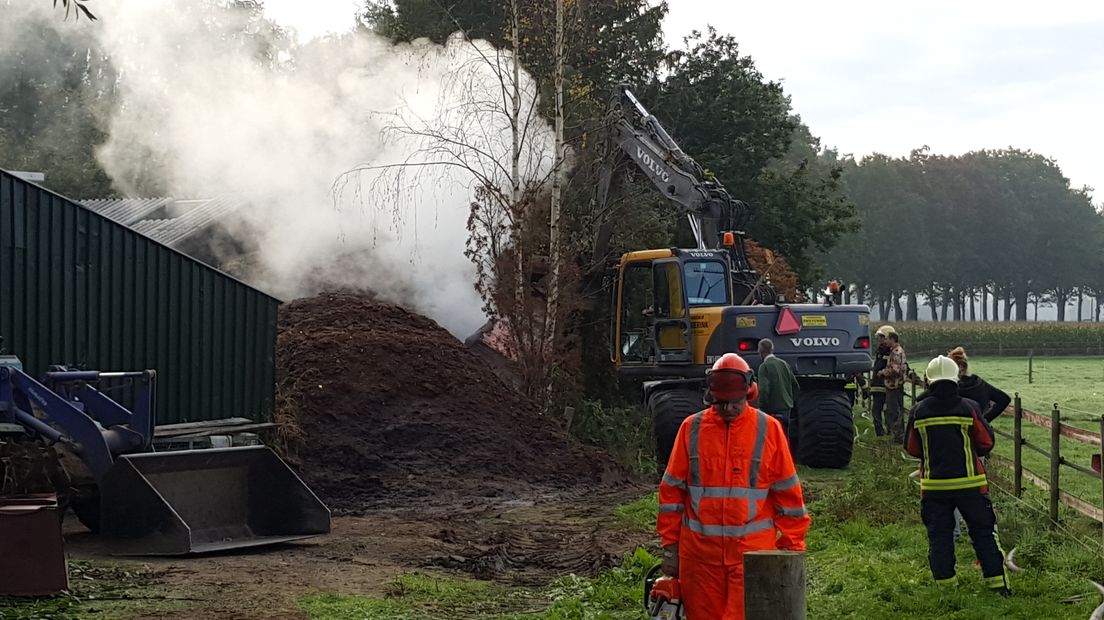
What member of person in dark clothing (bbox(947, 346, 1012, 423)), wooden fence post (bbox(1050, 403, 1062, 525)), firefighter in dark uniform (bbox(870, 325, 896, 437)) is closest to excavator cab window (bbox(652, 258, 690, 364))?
firefighter in dark uniform (bbox(870, 325, 896, 437))

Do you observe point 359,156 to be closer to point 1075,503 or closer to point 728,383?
point 1075,503

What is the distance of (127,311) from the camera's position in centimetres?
1650

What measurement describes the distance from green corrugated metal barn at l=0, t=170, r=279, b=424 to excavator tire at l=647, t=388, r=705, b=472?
5.27 m

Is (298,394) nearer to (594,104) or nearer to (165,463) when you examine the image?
(165,463)

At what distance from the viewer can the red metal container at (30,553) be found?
952 centimetres

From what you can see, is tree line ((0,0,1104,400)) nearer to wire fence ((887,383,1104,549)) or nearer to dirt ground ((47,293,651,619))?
dirt ground ((47,293,651,619))

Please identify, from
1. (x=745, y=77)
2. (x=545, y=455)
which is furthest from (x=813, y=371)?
(x=745, y=77)

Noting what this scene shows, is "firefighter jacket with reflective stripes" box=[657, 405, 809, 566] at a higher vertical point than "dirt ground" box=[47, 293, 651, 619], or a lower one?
higher

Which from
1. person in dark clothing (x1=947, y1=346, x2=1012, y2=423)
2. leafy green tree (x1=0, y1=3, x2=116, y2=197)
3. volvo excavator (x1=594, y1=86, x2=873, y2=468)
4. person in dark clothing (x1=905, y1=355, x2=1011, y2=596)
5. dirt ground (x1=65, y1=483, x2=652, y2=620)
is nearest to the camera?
person in dark clothing (x1=905, y1=355, x2=1011, y2=596)

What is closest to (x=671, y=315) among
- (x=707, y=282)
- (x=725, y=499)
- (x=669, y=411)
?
(x=707, y=282)

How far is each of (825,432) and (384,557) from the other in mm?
8355

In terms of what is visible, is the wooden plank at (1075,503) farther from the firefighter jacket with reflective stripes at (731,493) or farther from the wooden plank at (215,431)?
the wooden plank at (215,431)

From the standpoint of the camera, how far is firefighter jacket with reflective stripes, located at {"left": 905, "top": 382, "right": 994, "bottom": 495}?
971cm

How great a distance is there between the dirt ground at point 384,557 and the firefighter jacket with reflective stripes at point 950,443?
3.22m
